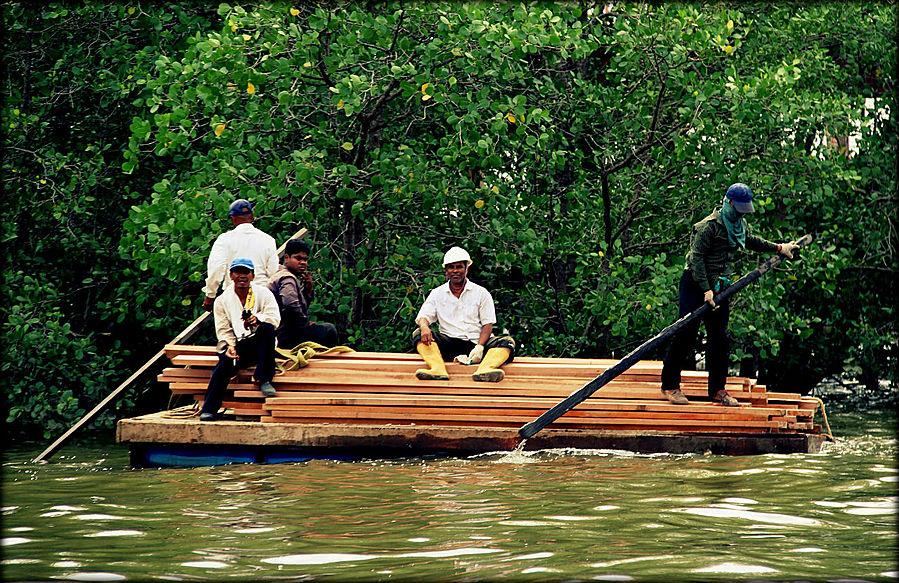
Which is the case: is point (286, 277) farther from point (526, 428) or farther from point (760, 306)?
point (760, 306)

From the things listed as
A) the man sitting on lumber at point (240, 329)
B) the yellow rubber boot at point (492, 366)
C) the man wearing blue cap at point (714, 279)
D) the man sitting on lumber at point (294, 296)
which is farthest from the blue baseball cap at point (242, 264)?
the man wearing blue cap at point (714, 279)

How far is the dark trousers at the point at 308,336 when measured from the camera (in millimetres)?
10977

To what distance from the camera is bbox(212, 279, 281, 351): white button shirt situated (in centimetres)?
973

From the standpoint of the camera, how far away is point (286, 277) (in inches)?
420

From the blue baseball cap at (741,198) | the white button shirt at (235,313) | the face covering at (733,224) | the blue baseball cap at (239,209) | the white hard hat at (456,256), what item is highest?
the blue baseball cap at (239,209)

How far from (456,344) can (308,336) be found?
159 centimetres

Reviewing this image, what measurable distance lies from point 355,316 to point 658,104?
4.45m

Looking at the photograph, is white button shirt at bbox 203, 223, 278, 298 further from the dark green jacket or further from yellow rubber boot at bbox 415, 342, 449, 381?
the dark green jacket

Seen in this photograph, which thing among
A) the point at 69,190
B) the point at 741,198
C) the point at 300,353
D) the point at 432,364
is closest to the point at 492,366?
the point at 432,364

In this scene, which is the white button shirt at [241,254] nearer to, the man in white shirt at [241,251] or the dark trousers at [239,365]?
the man in white shirt at [241,251]

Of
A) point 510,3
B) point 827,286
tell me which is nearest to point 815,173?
point 827,286

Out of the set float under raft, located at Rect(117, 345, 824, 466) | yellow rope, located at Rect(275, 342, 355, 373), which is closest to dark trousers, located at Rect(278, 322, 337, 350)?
yellow rope, located at Rect(275, 342, 355, 373)

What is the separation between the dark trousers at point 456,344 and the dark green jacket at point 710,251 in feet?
6.54

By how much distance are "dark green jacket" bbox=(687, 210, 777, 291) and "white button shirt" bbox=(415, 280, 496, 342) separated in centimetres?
210
